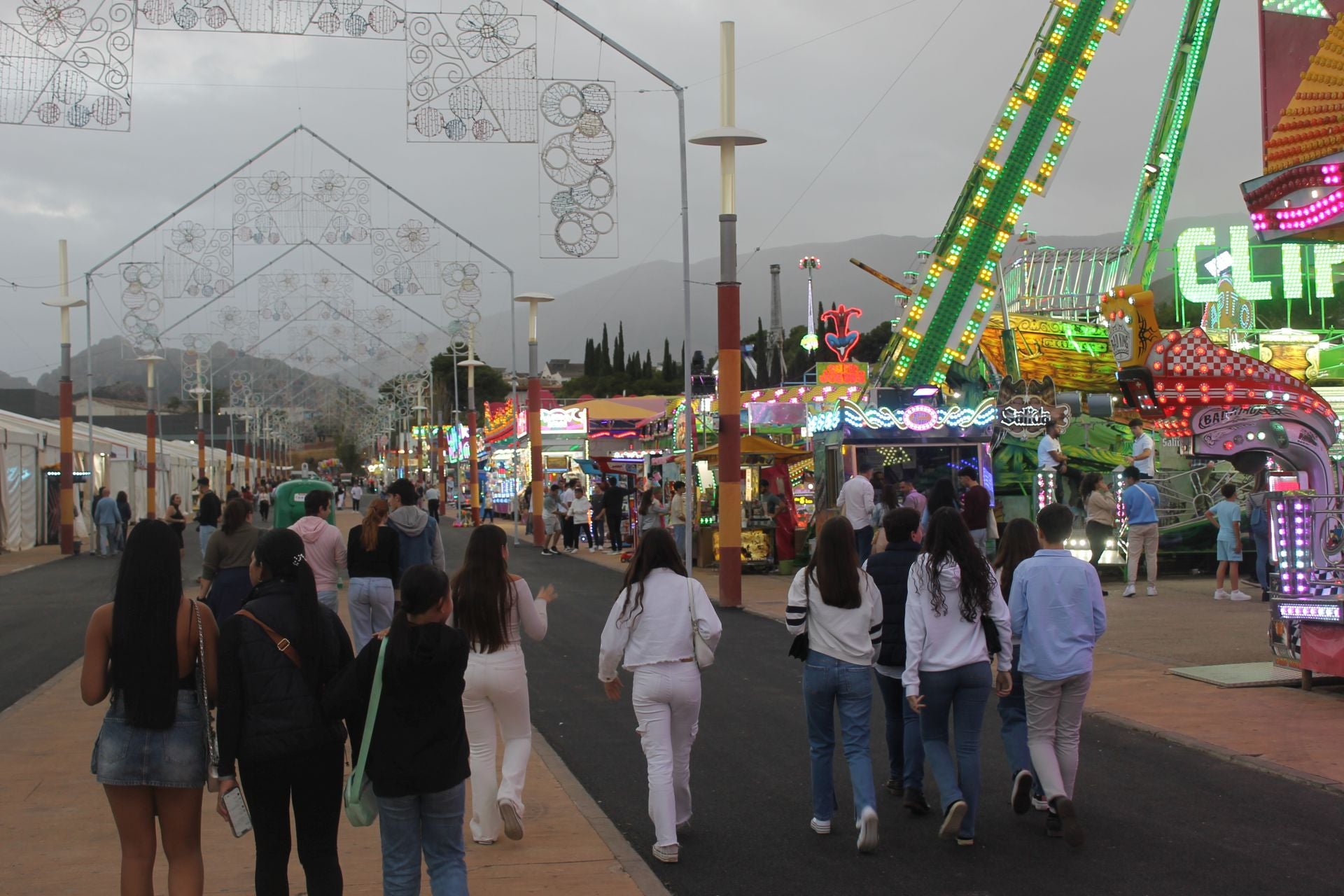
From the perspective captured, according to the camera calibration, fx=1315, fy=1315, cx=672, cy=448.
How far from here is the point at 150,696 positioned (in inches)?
187

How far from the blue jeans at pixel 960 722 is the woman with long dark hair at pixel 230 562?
4.61 metres

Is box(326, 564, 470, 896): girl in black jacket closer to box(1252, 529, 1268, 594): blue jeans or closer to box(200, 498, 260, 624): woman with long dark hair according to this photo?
box(200, 498, 260, 624): woman with long dark hair

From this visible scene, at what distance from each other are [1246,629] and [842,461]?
346 inches

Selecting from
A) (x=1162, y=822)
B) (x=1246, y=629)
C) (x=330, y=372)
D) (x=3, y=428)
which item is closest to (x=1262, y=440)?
→ (x=1246, y=629)

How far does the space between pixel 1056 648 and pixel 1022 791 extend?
89 cm

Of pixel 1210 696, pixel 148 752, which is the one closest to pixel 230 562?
pixel 148 752

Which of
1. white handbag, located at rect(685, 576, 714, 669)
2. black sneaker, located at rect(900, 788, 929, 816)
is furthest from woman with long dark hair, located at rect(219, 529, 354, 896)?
black sneaker, located at rect(900, 788, 929, 816)

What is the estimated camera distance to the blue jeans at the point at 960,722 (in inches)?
261

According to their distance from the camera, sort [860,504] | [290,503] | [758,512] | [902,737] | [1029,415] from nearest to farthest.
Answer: [902,737] → [290,503] → [860,504] → [1029,415] → [758,512]

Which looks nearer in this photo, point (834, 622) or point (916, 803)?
point (834, 622)

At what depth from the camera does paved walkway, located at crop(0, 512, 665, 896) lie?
6.08m

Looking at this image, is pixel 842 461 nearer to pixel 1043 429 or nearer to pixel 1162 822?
pixel 1043 429

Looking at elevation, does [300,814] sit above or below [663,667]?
below

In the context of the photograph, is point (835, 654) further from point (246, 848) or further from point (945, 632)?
point (246, 848)
